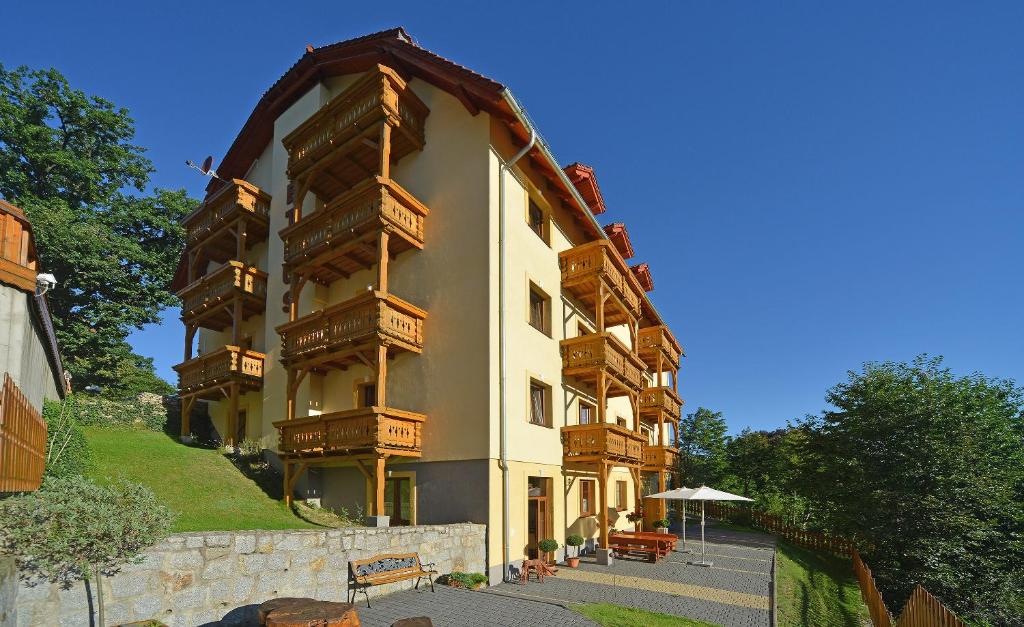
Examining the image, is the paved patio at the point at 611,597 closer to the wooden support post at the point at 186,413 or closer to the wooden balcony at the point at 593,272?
the wooden balcony at the point at 593,272

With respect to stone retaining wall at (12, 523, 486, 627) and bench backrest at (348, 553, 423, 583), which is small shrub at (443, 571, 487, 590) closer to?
bench backrest at (348, 553, 423, 583)

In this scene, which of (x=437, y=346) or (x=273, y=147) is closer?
(x=437, y=346)

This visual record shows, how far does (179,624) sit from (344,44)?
17.2m

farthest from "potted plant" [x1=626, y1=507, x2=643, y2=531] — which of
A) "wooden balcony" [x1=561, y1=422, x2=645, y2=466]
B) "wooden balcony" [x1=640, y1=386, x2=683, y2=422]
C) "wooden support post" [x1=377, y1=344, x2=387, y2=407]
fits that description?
"wooden support post" [x1=377, y1=344, x2=387, y2=407]

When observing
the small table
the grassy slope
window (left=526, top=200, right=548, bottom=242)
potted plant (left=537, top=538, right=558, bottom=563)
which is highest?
window (left=526, top=200, right=548, bottom=242)

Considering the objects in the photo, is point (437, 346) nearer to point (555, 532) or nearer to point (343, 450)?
point (343, 450)

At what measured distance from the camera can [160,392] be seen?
103 feet

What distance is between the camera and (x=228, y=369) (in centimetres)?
1938

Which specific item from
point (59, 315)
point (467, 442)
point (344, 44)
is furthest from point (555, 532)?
point (59, 315)

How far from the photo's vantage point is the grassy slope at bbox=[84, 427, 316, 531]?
13133 mm

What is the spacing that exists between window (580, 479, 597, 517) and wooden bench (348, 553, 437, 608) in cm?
845

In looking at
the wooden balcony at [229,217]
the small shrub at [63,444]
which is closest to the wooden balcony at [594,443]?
the small shrub at [63,444]

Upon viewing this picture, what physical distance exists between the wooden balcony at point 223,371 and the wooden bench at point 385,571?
11.2 meters

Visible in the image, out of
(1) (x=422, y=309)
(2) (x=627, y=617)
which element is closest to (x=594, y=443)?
(1) (x=422, y=309)
